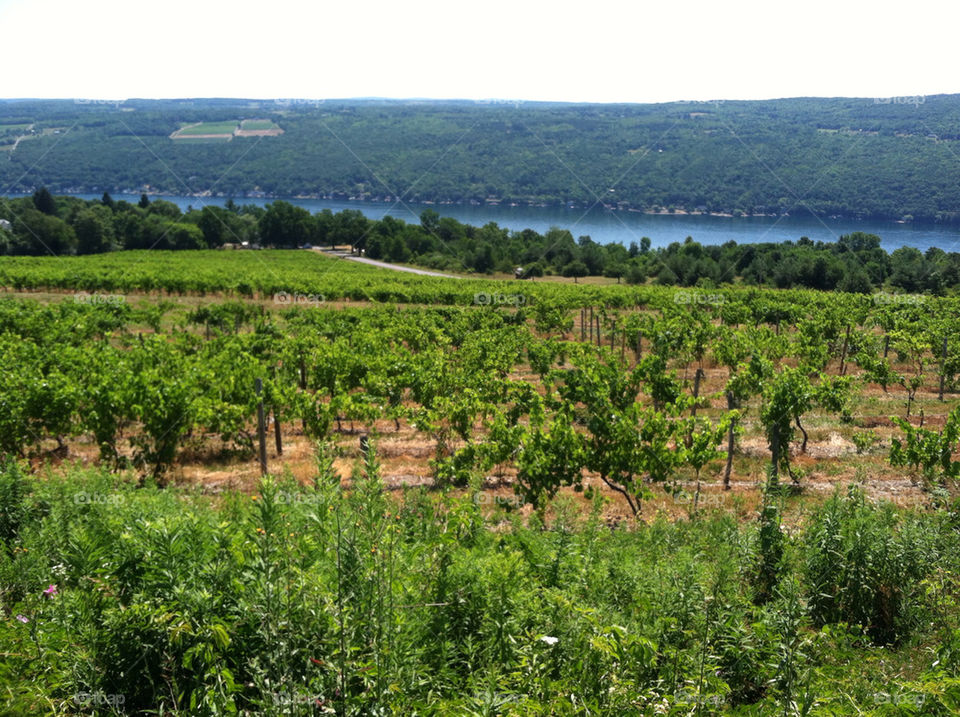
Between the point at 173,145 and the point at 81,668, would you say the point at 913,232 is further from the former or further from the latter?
the point at 173,145

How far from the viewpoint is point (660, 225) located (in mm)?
156500

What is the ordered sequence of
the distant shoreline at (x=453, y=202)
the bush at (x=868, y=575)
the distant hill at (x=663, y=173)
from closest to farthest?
1. the bush at (x=868, y=575)
2. the distant hill at (x=663, y=173)
3. the distant shoreline at (x=453, y=202)

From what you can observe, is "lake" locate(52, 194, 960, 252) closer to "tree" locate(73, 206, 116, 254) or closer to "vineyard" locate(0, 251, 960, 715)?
"tree" locate(73, 206, 116, 254)

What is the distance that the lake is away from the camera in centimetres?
13038

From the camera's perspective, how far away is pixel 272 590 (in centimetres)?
306

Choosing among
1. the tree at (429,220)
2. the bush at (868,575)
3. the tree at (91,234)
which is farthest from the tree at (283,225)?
the bush at (868,575)

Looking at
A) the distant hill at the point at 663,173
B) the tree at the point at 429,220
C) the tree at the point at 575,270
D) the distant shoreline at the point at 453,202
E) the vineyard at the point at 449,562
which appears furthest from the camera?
the distant shoreline at the point at 453,202

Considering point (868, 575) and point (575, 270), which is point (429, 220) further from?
point (868, 575)

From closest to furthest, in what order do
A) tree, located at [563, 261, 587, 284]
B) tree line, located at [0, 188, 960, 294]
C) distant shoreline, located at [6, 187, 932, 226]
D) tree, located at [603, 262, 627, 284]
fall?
tree line, located at [0, 188, 960, 294]
tree, located at [603, 262, 627, 284]
tree, located at [563, 261, 587, 284]
distant shoreline, located at [6, 187, 932, 226]

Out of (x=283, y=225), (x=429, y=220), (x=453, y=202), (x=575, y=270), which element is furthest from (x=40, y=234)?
(x=453, y=202)

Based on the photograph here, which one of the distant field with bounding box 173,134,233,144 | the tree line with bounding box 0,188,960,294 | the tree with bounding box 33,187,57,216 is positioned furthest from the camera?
the distant field with bounding box 173,134,233,144

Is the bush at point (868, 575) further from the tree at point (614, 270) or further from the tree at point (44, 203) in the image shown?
the tree at point (44, 203)

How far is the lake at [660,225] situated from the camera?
130 metres

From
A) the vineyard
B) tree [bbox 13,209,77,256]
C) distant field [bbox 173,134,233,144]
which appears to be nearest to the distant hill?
distant field [bbox 173,134,233,144]
